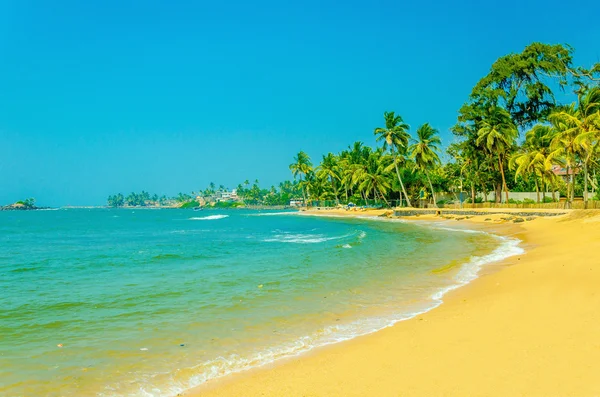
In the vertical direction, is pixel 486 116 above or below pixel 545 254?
above

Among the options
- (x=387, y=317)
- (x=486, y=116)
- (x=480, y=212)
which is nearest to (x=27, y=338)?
(x=387, y=317)

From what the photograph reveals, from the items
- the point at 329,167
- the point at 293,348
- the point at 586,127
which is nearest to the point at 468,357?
the point at 293,348

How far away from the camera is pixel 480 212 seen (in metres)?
48.3

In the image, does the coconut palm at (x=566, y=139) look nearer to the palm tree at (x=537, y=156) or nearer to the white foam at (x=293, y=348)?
the palm tree at (x=537, y=156)

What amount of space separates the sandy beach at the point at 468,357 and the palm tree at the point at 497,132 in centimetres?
4380

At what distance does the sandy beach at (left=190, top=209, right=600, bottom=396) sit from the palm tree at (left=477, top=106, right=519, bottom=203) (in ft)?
144

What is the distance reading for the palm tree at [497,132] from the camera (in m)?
49.6

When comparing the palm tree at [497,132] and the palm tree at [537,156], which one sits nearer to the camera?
the palm tree at [537,156]

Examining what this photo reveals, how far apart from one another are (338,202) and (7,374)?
91.6 m

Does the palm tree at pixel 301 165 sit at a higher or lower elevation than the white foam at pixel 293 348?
higher

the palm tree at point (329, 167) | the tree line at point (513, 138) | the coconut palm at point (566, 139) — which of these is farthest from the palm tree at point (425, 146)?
the palm tree at point (329, 167)

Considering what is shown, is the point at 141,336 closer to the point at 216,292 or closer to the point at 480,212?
the point at 216,292

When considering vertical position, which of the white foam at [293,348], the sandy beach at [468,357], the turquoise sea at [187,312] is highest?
the sandy beach at [468,357]

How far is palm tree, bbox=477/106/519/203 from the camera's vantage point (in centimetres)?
4959
